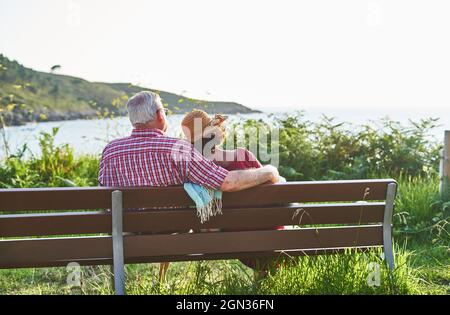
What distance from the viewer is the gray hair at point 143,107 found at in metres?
3.57

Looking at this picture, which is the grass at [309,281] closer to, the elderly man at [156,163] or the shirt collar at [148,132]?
the elderly man at [156,163]

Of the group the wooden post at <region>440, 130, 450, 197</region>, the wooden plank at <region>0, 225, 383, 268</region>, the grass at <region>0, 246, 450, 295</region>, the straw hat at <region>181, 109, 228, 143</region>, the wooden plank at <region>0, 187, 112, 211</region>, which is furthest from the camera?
the wooden post at <region>440, 130, 450, 197</region>

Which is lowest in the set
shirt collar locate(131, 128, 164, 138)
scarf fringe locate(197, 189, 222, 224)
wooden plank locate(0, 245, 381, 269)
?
wooden plank locate(0, 245, 381, 269)

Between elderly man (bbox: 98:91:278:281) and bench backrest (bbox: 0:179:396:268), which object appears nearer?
bench backrest (bbox: 0:179:396:268)

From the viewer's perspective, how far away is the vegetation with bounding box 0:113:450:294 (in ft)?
11.6

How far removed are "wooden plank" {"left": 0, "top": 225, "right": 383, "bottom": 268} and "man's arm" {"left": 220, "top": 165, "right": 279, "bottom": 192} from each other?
245 millimetres

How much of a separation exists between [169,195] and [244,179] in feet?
1.26

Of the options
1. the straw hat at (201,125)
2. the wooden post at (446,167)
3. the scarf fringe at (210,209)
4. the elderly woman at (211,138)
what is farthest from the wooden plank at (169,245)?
the wooden post at (446,167)

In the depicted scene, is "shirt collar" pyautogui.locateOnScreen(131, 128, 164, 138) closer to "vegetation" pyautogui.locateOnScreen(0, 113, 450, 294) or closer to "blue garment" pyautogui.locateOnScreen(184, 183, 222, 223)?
"blue garment" pyautogui.locateOnScreen(184, 183, 222, 223)

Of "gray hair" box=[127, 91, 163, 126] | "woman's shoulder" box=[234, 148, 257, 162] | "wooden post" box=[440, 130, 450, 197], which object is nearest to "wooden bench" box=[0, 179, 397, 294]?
"woman's shoulder" box=[234, 148, 257, 162]

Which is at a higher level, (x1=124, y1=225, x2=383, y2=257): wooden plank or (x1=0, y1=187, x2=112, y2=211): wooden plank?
(x1=0, y1=187, x2=112, y2=211): wooden plank

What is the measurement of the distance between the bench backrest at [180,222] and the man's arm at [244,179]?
0.04m

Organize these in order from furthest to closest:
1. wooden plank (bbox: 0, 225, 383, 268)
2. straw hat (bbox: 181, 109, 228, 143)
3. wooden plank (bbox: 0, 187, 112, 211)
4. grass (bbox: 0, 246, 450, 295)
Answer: straw hat (bbox: 181, 109, 228, 143)
grass (bbox: 0, 246, 450, 295)
wooden plank (bbox: 0, 225, 383, 268)
wooden plank (bbox: 0, 187, 112, 211)

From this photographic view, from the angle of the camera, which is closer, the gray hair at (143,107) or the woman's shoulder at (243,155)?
the gray hair at (143,107)
